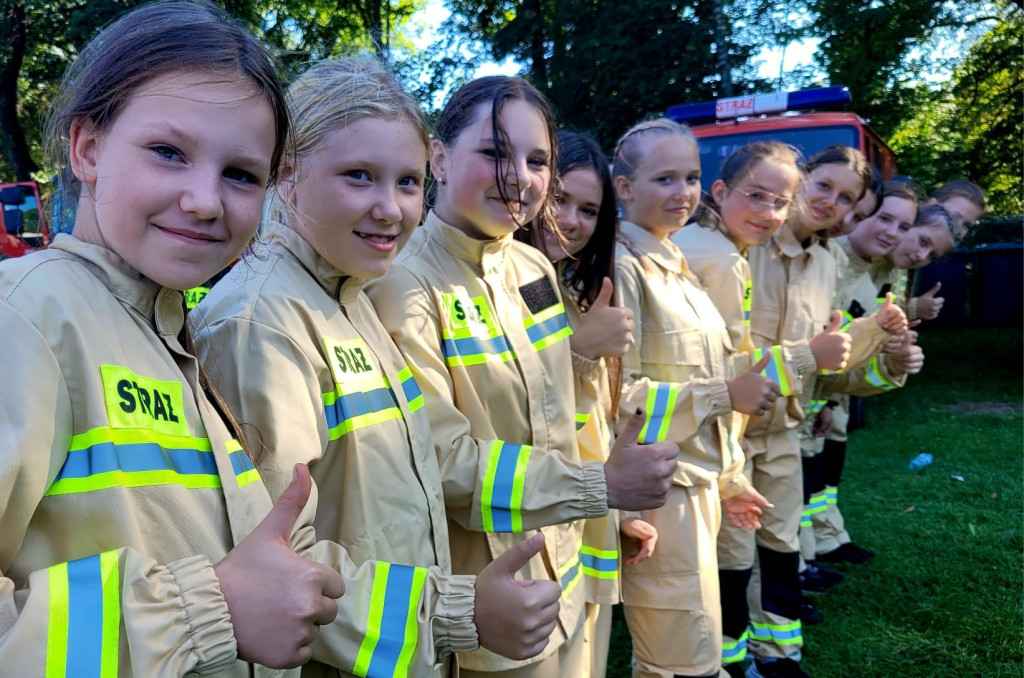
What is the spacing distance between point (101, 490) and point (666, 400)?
6.53 ft

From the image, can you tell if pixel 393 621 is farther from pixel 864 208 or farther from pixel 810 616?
pixel 864 208

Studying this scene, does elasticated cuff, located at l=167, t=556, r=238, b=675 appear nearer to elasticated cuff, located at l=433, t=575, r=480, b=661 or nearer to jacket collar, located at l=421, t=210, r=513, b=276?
elasticated cuff, located at l=433, t=575, r=480, b=661

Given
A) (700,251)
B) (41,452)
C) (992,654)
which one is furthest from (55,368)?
(992,654)

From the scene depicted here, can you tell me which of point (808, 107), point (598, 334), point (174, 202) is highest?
point (808, 107)

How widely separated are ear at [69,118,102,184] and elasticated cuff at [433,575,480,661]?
34.2 inches

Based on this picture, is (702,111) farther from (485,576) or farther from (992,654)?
(485,576)

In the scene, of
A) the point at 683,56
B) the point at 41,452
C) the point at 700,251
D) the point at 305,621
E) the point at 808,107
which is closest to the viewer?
the point at 41,452

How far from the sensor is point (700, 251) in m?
3.33

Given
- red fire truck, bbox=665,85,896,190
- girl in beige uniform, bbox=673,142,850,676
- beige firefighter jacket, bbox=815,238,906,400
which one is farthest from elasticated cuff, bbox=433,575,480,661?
red fire truck, bbox=665,85,896,190

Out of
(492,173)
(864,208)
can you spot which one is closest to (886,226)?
(864,208)

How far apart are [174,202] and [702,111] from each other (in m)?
Answer: 6.85

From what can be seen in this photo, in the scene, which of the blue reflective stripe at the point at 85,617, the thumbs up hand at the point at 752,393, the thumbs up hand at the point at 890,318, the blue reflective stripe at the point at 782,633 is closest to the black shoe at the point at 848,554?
the blue reflective stripe at the point at 782,633

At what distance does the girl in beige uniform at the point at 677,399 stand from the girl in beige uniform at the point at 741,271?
7.9 inches

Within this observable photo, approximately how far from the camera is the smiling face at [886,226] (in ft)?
16.0
